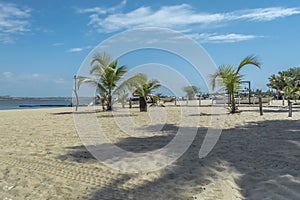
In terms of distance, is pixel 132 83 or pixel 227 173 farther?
pixel 132 83

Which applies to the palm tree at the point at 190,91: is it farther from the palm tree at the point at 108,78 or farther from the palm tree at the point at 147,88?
the palm tree at the point at 108,78

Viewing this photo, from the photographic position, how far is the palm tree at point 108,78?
1775 centimetres

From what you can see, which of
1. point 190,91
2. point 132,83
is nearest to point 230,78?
point 132,83

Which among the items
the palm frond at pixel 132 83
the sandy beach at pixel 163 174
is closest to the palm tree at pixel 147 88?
the palm frond at pixel 132 83

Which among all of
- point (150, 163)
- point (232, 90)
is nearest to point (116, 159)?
point (150, 163)

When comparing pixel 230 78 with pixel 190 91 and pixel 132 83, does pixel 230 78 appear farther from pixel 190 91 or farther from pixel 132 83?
pixel 190 91

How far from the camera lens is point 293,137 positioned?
23.2 ft

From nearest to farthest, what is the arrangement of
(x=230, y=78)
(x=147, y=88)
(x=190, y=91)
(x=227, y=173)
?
(x=227, y=173) < (x=230, y=78) < (x=147, y=88) < (x=190, y=91)

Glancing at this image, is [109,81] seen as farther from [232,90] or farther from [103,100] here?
[232,90]

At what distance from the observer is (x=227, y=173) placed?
4324 mm

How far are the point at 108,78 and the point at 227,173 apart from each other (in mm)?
14050

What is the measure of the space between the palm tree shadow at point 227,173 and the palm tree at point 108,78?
11464 mm

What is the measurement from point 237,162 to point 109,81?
13.6 meters

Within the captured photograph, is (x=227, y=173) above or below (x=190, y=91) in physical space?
below
